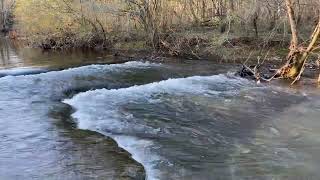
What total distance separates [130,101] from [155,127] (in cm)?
332

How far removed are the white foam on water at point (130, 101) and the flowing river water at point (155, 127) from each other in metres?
0.03

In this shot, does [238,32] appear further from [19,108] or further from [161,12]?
[19,108]

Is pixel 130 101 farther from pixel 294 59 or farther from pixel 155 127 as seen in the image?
pixel 294 59

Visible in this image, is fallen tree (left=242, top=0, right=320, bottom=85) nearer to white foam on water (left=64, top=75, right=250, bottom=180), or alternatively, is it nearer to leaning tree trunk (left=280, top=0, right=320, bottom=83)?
leaning tree trunk (left=280, top=0, right=320, bottom=83)

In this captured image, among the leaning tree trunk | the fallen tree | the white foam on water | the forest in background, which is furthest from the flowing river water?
the forest in background

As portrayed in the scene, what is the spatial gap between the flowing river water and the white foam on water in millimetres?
25

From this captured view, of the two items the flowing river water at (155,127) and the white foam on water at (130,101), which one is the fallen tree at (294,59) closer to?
the flowing river water at (155,127)

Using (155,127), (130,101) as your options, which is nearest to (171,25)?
(130,101)

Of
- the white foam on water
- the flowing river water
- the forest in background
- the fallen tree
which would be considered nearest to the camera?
the flowing river water

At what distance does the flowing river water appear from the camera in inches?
323

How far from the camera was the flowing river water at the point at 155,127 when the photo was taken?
26.9ft

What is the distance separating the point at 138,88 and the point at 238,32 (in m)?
12.7

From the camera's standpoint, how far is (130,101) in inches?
559

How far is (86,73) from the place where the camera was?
62.9ft
